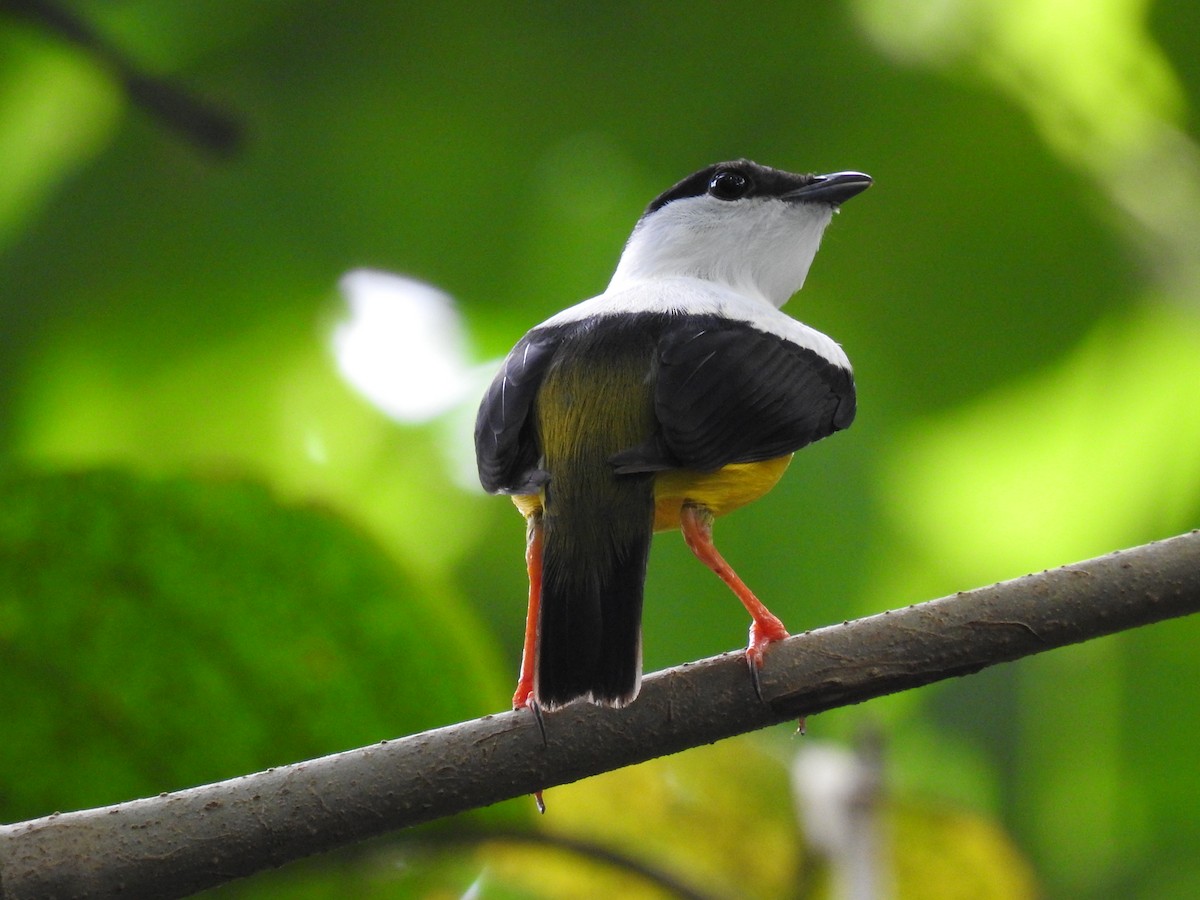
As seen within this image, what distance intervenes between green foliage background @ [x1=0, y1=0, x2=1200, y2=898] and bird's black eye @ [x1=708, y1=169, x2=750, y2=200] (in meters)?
1.03

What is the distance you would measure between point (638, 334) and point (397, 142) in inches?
71.2

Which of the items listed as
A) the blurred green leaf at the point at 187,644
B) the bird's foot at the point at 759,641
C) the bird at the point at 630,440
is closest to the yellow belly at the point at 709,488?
the bird at the point at 630,440

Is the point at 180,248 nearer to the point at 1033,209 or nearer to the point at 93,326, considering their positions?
the point at 93,326

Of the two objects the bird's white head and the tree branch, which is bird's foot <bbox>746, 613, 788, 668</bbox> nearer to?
the tree branch

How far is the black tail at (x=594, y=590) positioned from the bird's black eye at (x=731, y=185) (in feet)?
1.75

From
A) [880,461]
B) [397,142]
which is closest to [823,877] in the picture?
[880,461]

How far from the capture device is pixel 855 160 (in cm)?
278

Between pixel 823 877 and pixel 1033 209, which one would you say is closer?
pixel 823 877

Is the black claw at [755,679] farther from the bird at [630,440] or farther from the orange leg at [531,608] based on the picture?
the orange leg at [531,608]

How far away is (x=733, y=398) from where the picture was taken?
115cm

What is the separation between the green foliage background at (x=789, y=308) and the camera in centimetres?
244

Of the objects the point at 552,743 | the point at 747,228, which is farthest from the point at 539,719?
the point at 747,228

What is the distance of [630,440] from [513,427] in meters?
0.12

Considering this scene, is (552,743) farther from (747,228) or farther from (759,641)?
(747,228)
